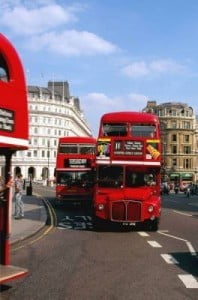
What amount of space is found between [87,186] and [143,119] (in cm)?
1185

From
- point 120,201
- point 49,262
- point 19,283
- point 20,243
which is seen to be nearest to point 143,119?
point 120,201

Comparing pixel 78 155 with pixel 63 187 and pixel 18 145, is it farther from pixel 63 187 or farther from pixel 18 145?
pixel 18 145

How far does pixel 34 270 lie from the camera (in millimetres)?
10852

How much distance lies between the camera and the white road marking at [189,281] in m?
9.28

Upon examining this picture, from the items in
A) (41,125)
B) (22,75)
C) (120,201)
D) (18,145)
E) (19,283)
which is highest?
(41,125)

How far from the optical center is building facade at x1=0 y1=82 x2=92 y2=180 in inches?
6063

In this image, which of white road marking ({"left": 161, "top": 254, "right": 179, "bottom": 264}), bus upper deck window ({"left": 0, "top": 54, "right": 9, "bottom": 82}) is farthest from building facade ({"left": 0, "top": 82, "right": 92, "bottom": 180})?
bus upper deck window ({"left": 0, "top": 54, "right": 9, "bottom": 82})

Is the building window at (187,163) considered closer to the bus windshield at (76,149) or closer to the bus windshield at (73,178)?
the bus windshield at (76,149)

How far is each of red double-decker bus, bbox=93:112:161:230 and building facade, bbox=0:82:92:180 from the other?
131444 millimetres

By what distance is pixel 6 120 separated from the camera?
783 cm

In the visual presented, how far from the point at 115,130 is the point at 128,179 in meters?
1.90

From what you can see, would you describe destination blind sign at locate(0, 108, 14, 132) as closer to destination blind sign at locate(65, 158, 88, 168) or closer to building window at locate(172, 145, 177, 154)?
destination blind sign at locate(65, 158, 88, 168)

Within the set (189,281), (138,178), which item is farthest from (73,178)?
(189,281)

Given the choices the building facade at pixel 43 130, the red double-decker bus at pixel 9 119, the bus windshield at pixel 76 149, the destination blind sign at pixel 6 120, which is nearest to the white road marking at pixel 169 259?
the red double-decker bus at pixel 9 119
